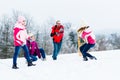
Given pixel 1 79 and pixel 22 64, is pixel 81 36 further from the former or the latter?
pixel 1 79

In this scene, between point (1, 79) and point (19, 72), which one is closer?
point (1, 79)

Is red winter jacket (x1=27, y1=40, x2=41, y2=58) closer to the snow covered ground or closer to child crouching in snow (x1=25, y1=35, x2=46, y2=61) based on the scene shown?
child crouching in snow (x1=25, y1=35, x2=46, y2=61)

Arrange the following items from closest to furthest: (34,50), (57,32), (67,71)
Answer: (67,71) < (34,50) < (57,32)

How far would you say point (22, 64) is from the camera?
54.6 feet

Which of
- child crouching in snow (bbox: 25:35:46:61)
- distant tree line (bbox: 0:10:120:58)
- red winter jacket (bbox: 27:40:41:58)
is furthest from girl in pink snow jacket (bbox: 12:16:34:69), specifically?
distant tree line (bbox: 0:10:120:58)

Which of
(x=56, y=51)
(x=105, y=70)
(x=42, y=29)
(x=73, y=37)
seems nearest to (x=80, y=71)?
(x=105, y=70)

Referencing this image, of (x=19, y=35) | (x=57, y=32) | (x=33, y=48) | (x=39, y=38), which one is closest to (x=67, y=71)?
(x=19, y=35)

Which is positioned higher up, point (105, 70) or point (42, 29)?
point (105, 70)

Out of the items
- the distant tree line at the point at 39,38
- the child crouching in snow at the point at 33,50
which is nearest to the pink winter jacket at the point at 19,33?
the child crouching in snow at the point at 33,50

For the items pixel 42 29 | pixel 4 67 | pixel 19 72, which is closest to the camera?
pixel 19 72

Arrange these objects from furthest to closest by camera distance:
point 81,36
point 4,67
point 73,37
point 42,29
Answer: point 73,37 < point 42,29 < point 81,36 < point 4,67

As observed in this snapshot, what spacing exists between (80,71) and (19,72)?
1.92 meters

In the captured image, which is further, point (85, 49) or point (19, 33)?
point (85, 49)

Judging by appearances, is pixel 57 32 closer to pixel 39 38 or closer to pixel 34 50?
pixel 34 50
